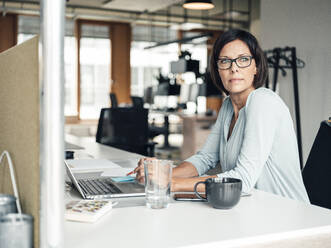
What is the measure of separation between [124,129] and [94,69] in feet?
27.4

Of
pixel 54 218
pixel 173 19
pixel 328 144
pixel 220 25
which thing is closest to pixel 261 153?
pixel 328 144

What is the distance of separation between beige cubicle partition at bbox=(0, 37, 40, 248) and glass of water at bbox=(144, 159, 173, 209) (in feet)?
1.23

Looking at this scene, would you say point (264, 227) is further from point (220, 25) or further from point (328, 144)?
point (220, 25)

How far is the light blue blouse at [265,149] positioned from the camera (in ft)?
4.97

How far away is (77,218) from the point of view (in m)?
1.03

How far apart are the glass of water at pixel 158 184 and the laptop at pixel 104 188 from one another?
0.16 metres

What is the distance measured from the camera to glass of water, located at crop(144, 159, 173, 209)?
45.9 inches

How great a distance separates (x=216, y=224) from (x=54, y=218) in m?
0.44

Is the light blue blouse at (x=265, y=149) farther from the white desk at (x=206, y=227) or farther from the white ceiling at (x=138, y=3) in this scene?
the white ceiling at (x=138, y=3)

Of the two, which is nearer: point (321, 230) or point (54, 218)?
point (54, 218)

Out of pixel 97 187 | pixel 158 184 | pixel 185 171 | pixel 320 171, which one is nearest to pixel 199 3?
pixel 185 171

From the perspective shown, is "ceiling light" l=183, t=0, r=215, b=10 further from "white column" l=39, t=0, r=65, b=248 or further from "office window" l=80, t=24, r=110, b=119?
"white column" l=39, t=0, r=65, b=248

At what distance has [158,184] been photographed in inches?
46.1

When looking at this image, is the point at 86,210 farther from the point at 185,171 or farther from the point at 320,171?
the point at 320,171
